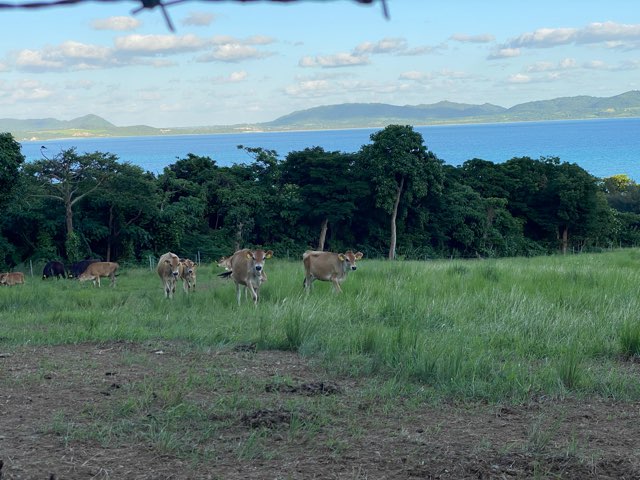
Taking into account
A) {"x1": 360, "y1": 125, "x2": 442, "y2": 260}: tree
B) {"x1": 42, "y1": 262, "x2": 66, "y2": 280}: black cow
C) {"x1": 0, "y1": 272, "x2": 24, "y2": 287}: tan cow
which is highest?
{"x1": 360, "y1": 125, "x2": 442, "y2": 260}: tree

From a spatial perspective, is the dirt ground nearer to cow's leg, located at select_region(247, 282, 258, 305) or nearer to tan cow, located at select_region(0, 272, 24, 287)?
cow's leg, located at select_region(247, 282, 258, 305)

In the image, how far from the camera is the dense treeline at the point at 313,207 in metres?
33.4

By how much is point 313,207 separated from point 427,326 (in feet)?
96.7

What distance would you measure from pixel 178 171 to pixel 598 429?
3824cm

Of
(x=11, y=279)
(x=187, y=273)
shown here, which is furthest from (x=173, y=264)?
(x=11, y=279)

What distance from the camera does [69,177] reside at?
32281mm

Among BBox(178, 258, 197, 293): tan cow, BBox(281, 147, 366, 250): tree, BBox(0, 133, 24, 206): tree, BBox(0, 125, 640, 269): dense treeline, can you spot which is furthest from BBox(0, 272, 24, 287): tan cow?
BBox(281, 147, 366, 250): tree

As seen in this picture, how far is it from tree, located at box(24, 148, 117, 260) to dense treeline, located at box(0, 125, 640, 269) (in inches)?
2.1

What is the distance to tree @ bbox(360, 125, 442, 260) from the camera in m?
38.6

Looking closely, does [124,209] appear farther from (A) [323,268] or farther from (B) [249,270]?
(B) [249,270]

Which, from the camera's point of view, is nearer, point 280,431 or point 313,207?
point 280,431

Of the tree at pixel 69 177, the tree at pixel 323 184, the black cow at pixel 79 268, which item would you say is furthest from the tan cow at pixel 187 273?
the tree at pixel 323 184

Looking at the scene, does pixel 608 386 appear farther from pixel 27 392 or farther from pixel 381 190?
pixel 381 190

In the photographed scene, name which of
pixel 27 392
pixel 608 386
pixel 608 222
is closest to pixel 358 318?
pixel 608 386
